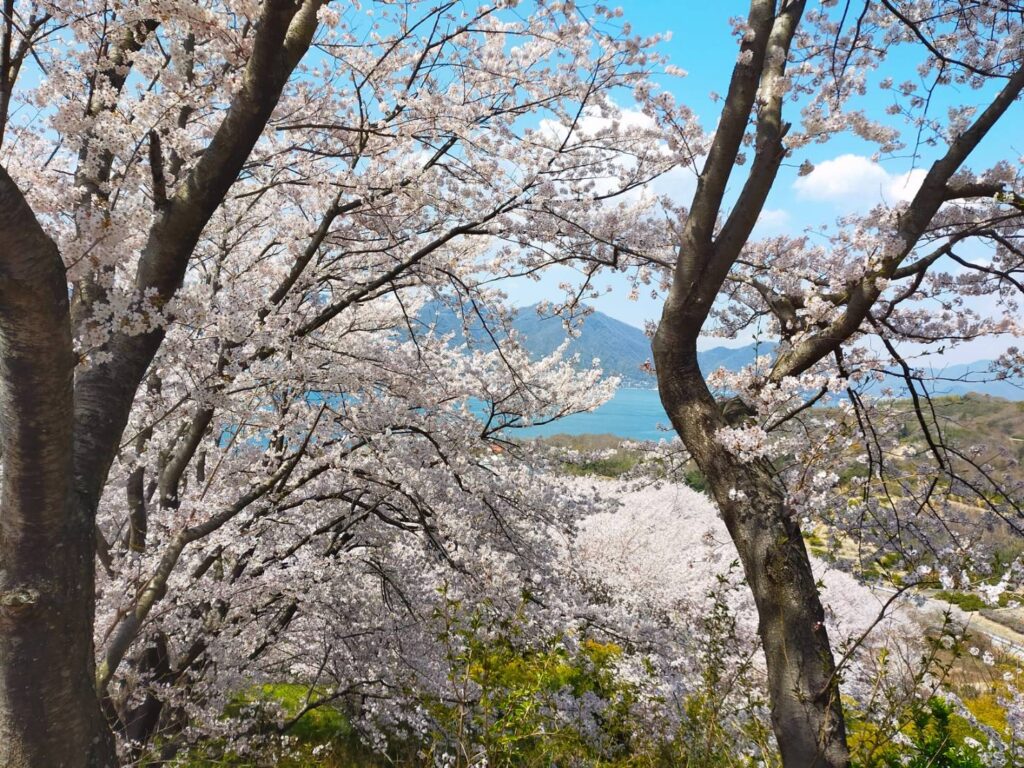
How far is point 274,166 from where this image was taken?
14.6 ft

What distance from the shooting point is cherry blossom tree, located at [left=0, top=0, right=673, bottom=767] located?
1.76 m

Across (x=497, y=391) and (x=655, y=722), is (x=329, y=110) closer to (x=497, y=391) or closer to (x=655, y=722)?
(x=497, y=391)

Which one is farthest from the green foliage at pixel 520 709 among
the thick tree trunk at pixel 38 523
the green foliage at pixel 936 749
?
the green foliage at pixel 936 749

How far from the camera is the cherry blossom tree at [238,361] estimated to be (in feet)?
5.77

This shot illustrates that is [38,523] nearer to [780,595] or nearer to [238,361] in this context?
[238,361]

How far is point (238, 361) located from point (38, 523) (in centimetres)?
170

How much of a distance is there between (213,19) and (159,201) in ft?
3.08

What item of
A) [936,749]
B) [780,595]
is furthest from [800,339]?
[936,749]

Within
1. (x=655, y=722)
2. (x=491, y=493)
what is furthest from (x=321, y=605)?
(x=655, y=722)

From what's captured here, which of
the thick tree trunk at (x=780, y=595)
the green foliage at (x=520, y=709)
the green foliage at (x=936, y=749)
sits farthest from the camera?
the green foliage at (x=936, y=749)

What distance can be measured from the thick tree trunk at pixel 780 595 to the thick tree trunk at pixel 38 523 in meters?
2.63

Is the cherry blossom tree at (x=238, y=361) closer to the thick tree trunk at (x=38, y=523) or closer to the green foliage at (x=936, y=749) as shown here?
the thick tree trunk at (x=38, y=523)

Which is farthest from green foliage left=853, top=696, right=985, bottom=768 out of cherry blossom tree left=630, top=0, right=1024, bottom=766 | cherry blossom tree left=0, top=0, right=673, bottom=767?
cherry blossom tree left=0, top=0, right=673, bottom=767

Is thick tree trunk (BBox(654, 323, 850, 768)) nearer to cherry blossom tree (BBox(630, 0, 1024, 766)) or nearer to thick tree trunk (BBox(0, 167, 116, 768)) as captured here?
cherry blossom tree (BBox(630, 0, 1024, 766))
